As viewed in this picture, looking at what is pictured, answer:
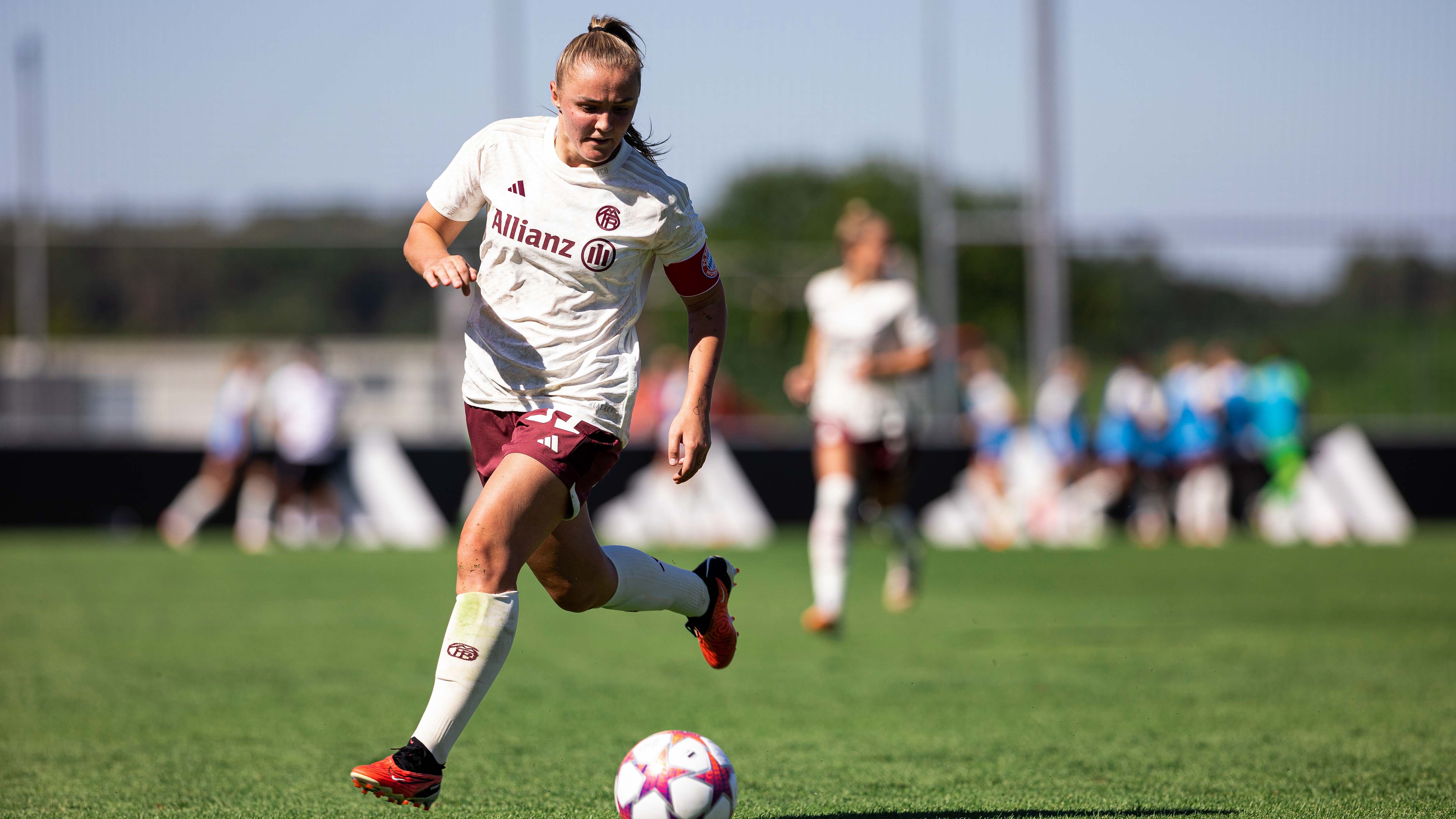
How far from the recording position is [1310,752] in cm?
475

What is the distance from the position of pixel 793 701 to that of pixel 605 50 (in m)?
3.15

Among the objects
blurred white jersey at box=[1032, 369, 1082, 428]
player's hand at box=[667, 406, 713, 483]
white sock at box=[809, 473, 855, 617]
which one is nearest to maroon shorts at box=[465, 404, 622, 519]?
player's hand at box=[667, 406, 713, 483]

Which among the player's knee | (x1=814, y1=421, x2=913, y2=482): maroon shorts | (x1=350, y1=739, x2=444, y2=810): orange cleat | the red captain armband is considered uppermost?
the red captain armband

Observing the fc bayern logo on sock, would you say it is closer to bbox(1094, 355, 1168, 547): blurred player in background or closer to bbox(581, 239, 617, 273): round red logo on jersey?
bbox(581, 239, 617, 273): round red logo on jersey

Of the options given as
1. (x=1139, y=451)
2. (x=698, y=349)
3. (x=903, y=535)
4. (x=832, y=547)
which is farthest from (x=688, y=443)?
(x=1139, y=451)

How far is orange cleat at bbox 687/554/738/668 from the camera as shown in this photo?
4.67 m

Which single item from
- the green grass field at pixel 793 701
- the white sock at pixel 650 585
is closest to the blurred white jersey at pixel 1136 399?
the green grass field at pixel 793 701

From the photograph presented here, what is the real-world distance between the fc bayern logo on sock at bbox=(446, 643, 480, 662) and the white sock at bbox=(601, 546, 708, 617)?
712 millimetres

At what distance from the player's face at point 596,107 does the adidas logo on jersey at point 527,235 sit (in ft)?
0.77

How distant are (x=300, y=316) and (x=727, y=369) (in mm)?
6208

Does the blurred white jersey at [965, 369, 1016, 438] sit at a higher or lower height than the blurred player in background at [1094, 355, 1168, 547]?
higher

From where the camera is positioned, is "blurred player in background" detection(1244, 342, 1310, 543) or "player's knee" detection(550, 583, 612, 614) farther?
"blurred player in background" detection(1244, 342, 1310, 543)

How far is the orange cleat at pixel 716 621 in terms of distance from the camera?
4.67 meters

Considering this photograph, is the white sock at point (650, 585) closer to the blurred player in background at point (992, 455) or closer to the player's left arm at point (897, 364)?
the player's left arm at point (897, 364)
